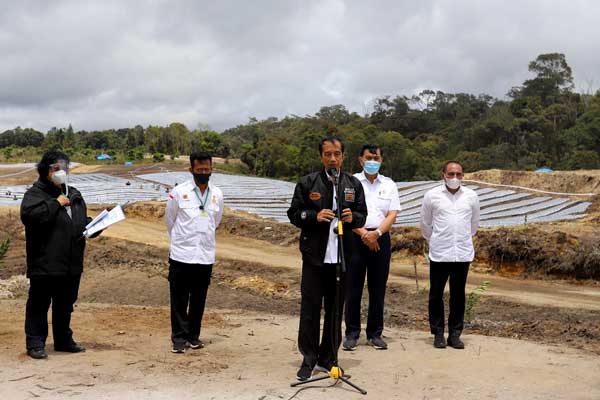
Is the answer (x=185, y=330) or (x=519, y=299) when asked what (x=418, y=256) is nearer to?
(x=519, y=299)

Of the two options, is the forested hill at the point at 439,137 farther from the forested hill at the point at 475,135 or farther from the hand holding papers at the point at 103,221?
the hand holding papers at the point at 103,221

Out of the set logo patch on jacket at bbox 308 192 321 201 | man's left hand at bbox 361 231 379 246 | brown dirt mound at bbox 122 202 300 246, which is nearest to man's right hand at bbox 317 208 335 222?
logo patch on jacket at bbox 308 192 321 201

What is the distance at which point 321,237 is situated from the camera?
14.7 ft

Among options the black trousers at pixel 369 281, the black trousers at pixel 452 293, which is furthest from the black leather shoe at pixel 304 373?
the black trousers at pixel 452 293

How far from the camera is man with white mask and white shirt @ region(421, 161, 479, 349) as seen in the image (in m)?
5.54

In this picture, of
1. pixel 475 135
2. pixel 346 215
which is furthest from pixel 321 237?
pixel 475 135

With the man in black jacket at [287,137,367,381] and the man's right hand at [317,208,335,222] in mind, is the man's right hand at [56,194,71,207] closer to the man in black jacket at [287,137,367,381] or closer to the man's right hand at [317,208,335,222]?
the man in black jacket at [287,137,367,381]

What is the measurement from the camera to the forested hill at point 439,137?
42.6m

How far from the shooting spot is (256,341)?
19.5ft

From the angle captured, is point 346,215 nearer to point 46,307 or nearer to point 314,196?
point 314,196

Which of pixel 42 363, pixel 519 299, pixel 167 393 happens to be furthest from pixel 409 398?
pixel 519 299

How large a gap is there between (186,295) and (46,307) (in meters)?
1.22

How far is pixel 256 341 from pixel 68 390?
7.09ft

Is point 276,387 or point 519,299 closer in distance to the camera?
point 276,387
